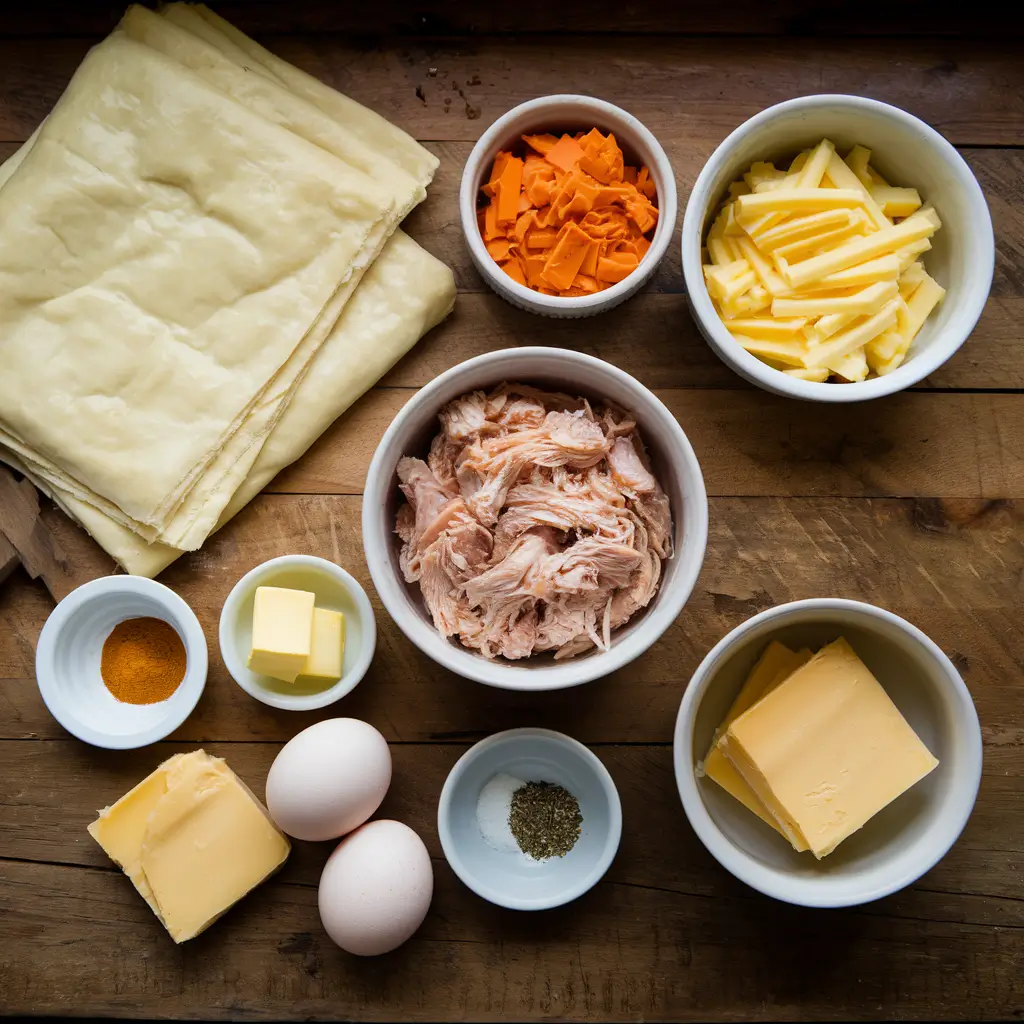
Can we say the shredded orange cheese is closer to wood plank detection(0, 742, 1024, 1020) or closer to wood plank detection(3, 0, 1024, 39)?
wood plank detection(3, 0, 1024, 39)

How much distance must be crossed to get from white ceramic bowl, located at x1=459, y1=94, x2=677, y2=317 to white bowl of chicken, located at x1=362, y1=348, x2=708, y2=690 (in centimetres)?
18

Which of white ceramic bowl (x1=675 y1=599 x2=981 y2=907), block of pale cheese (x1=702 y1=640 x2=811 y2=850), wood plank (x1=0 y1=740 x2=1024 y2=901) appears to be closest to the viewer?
white ceramic bowl (x1=675 y1=599 x2=981 y2=907)

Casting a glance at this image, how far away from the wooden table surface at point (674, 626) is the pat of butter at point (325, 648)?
0.10 meters

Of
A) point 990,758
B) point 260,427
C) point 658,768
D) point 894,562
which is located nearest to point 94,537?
point 260,427

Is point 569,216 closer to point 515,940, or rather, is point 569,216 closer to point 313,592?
point 313,592

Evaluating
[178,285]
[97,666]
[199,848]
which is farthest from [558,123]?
[199,848]

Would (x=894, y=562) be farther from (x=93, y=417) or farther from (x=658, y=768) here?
(x=93, y=417)

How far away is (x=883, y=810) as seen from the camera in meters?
1.45

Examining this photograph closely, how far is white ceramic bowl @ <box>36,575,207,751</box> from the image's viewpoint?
145cm

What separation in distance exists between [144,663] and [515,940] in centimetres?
79

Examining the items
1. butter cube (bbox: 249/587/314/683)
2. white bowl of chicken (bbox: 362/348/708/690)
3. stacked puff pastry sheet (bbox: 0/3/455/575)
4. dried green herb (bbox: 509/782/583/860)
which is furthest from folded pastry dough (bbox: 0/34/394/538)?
dried green herb (bbox: 509/782/583/860)

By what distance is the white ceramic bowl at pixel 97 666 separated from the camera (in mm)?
1446

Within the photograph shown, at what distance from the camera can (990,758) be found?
5.08 feet

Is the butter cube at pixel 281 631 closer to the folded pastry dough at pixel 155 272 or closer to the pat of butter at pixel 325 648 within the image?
the pat of butter at pixel 325 648
